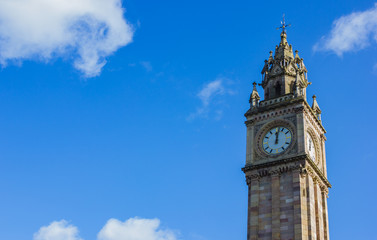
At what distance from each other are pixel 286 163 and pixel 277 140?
3.54 m

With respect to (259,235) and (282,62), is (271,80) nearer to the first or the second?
(282,62)

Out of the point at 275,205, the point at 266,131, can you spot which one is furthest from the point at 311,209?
the point at 266,131

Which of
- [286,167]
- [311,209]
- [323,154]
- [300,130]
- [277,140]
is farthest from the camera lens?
[323,154]

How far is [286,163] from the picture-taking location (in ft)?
188

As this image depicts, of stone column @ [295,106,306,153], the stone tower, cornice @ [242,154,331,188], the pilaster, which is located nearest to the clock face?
the stone tower

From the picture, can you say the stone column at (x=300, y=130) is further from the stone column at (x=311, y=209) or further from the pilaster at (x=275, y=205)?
the pilaster at (x=275, y=205)

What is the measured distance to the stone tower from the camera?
54625 mm

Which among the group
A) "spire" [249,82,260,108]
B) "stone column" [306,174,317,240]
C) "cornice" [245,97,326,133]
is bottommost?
"stone column" [306,174,317,240]

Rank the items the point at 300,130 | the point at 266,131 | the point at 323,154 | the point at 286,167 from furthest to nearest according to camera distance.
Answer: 1. the point at 323,154
2. the point at 266,131
3. the point at 300,130
4. the point at 286,167

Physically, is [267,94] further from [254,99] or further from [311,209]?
[311,209]

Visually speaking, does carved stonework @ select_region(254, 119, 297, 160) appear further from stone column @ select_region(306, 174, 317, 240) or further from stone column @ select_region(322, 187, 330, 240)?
stone column @ select_region(322, 187, 330, 240)

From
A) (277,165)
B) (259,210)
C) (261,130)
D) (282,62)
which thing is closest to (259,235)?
(259,210)

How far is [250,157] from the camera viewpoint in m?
60.1

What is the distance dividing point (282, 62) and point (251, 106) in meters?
7.48
